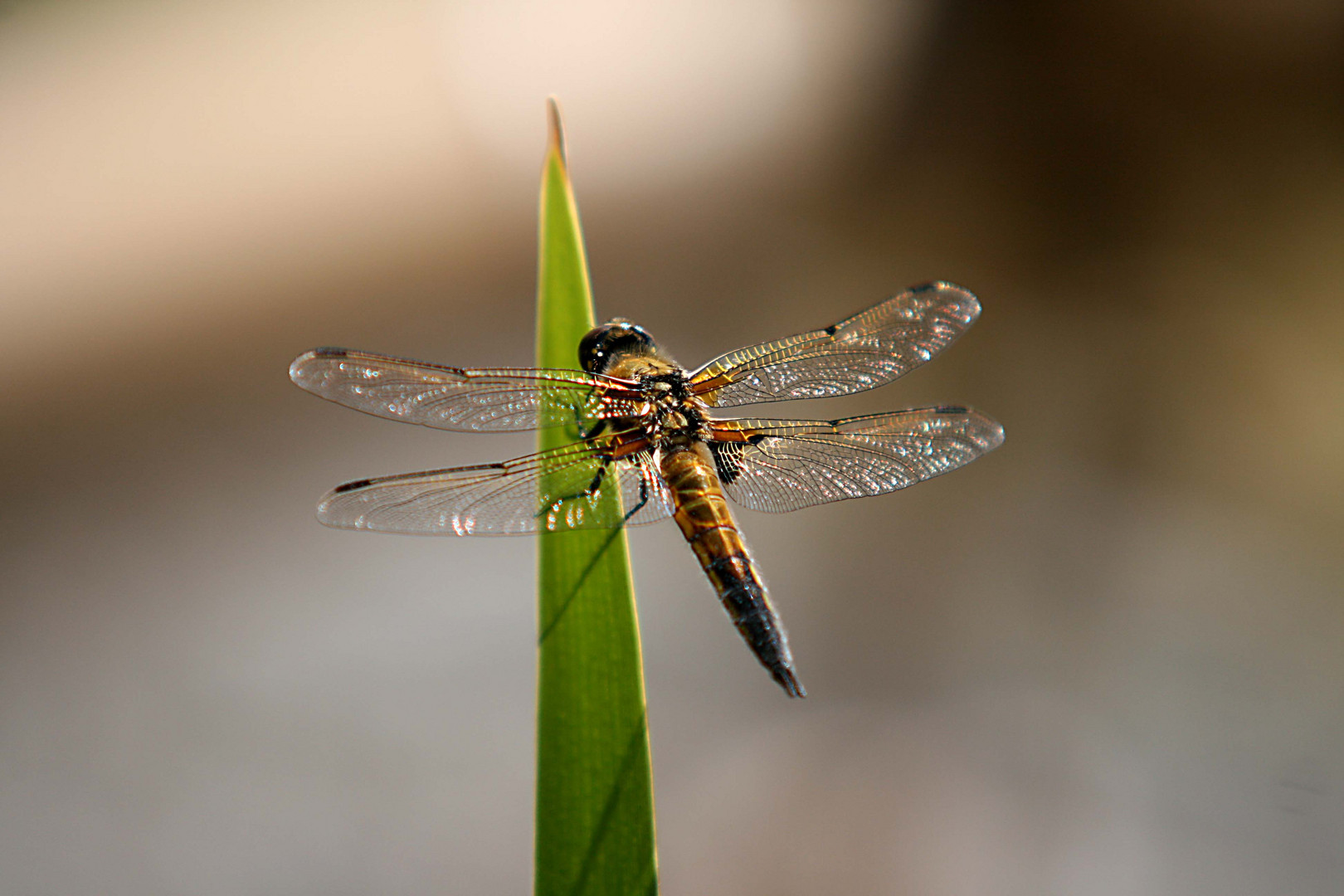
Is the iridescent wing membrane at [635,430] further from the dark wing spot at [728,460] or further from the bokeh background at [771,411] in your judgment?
the bokeh background at [771,411]

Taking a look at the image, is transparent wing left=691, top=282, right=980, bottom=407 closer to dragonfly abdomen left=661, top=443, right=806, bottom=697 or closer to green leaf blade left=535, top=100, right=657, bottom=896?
dragonfly abdomen left=661, top=443, right=806, bottom=697

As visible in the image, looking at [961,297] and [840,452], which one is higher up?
[961,297]

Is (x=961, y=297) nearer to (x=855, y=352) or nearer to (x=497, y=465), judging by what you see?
(x=855, y=352)

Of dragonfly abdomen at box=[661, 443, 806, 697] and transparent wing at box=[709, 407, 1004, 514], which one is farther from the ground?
transparent wing at box=[709, 407, 1004, 514]

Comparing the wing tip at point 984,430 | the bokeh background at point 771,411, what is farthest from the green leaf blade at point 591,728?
the bokeh background at point 771,411

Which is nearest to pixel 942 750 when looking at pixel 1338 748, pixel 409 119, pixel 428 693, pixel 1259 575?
pixel 1338 748

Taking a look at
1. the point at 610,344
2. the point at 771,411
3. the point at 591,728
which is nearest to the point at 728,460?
the point at 610,344

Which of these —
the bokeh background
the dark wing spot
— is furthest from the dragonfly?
the bokeh background
